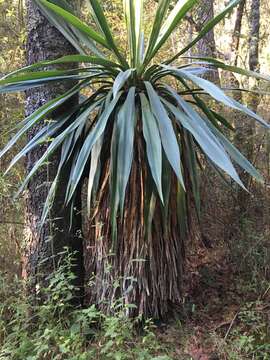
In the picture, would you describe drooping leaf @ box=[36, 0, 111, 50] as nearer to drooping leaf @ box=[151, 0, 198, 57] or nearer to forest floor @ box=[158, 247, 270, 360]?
drooping leaf @ box=[151, 0, 198, 57]

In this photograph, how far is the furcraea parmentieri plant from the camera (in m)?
2.49

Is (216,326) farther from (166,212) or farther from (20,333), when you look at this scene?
(20,333)

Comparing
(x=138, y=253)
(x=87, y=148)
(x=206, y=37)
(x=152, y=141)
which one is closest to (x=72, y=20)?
(x=87, y=148)

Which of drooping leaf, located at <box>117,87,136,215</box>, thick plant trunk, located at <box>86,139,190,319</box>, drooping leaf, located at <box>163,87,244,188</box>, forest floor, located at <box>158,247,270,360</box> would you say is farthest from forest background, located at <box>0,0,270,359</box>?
drooping leaf, located at <box>117,87,136,215</box>

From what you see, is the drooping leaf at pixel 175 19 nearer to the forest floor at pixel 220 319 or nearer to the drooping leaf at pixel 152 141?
the drooping leaf at pixel 152 141

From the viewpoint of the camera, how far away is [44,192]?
286cm

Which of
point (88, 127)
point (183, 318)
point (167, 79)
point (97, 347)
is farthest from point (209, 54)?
point (97, 347)

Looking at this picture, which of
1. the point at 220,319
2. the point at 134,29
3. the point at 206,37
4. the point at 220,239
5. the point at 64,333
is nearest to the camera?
the point at 64,333

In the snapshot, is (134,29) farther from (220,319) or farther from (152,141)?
(220,319)

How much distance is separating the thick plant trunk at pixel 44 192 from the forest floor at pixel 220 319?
31.3 inches

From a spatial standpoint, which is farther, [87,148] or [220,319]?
[220,319]

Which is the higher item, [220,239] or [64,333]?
[220,239]

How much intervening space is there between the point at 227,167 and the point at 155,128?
1.72 ft

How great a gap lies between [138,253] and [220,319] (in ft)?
2.80
